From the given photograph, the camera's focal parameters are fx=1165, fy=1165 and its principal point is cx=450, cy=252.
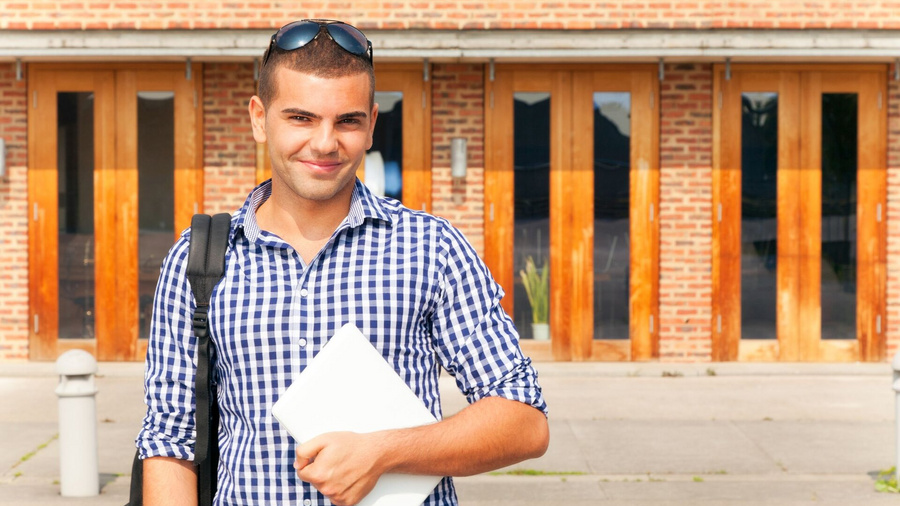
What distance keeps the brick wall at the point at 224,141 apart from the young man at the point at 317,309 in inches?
417


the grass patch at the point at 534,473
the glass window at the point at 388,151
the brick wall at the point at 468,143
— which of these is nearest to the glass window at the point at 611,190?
the brick wall at the point at 468,143

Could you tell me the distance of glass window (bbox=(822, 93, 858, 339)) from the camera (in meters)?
12.7

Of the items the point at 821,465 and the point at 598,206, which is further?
the point at 598,206

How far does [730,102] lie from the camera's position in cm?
1270

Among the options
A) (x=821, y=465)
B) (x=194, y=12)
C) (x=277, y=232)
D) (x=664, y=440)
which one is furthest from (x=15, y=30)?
(x=277, y=232)

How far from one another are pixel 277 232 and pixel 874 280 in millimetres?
11599

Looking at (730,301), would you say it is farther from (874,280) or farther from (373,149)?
(373,149)

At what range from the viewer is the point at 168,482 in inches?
88.4

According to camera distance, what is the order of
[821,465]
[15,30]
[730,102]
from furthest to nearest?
[730,102] → [15,30] → [821,465]

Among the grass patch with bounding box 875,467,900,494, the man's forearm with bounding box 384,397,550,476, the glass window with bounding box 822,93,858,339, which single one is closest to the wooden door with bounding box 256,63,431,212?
the glass window with bounding box 822,93,858,339

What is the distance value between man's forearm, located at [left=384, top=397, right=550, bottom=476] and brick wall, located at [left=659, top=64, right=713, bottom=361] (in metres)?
10.7

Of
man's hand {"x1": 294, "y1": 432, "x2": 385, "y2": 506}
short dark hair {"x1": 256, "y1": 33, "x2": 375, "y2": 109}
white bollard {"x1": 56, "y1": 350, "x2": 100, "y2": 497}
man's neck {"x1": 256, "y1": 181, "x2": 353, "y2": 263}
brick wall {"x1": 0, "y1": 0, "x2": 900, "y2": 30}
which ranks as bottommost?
white bollard {"x1": 56, "y1": 350, "x2": 100, "y2": 497}

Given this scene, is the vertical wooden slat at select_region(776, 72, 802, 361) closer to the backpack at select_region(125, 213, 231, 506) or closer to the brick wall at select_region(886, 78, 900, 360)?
the brick wall at select_region(886, 78, 900, 360)

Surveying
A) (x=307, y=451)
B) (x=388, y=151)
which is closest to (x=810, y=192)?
(x=388, y=151)
